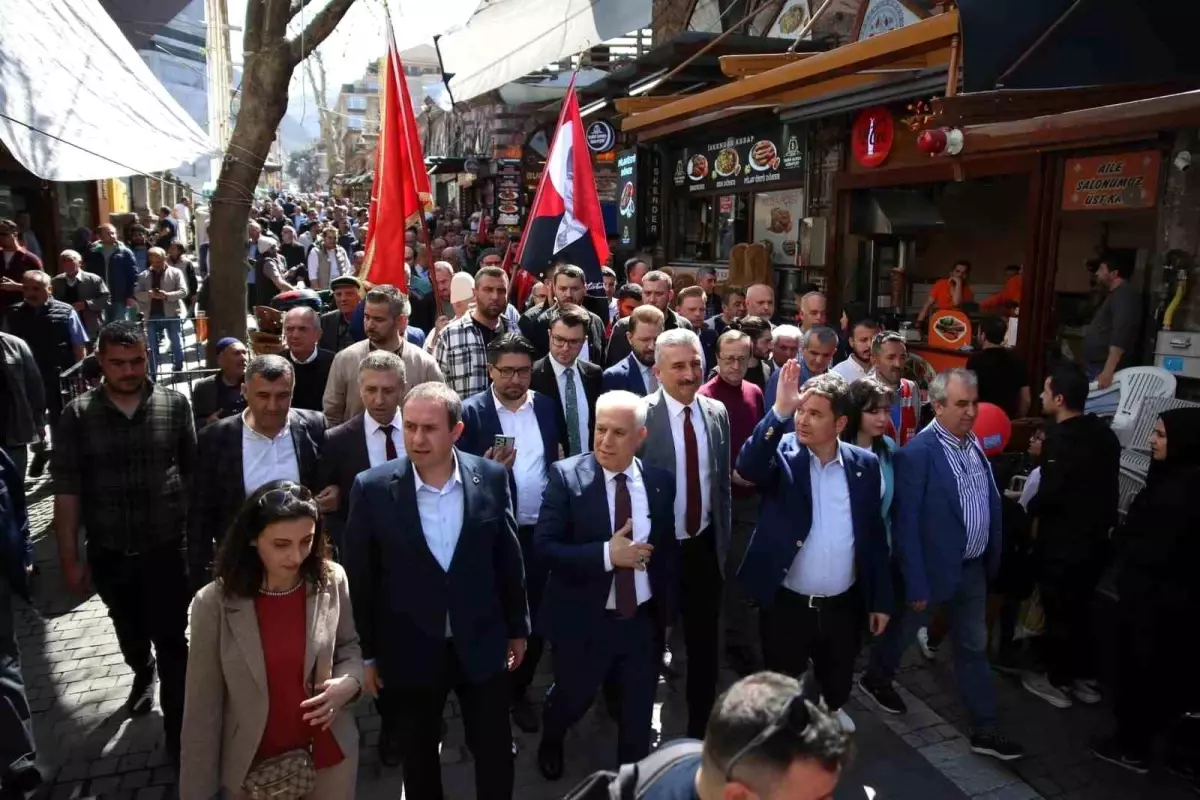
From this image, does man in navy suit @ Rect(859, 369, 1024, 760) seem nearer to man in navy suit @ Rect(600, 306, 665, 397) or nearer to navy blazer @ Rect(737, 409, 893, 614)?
navy blazer @ Rect(737, 409, 893, 614)

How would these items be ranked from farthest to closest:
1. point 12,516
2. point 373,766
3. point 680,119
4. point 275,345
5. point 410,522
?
point 680,119, point 275,345, point 373,766, point 12,516, point 410,522

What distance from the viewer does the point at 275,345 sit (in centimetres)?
674

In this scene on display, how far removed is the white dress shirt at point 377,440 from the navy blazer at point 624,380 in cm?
148

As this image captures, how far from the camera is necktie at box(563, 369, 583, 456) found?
17.1 ft

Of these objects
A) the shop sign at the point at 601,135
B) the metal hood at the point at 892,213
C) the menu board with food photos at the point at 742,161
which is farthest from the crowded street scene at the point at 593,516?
the shop sign at the point at 601,135

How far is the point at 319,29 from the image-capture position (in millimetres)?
6734

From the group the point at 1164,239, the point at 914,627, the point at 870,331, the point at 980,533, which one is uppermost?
the point at 1164,239

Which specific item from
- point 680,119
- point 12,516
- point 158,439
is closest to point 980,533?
point 158,439

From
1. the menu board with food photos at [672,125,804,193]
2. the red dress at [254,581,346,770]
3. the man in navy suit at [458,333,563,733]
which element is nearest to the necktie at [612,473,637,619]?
the man in navy suit at [458,333,563,733]

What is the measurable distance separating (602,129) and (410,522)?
508 inches

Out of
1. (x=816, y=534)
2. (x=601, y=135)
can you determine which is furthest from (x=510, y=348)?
(x=601, y=135)

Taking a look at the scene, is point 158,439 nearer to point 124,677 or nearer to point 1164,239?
point 124,677

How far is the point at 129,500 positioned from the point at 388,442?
4.00 ft

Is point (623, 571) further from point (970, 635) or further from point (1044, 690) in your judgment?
point (1044, 690)
